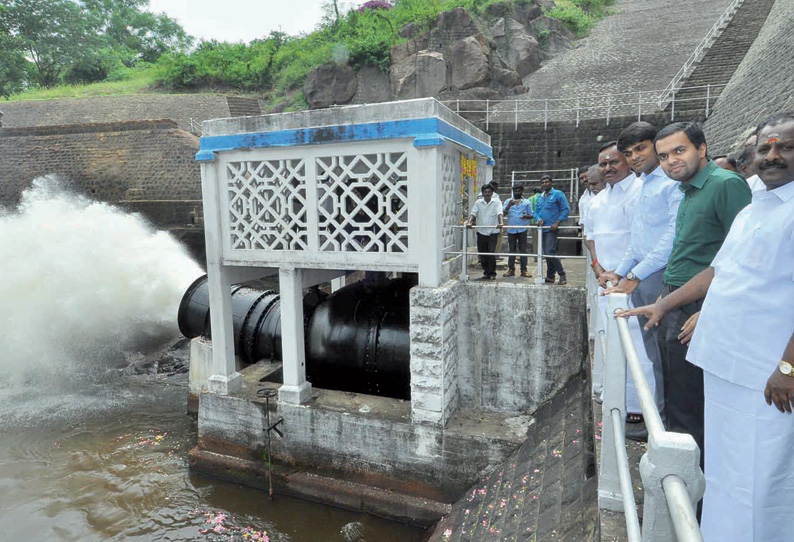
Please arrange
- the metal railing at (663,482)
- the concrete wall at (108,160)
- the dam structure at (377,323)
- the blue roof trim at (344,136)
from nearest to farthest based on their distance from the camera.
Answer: the metal railing at (663,482), the blue roof trim at (344,136), the dam structure at (377,323), the concrete wall at (108,160)

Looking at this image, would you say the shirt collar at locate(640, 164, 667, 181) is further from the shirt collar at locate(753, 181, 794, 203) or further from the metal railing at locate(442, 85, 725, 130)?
the metal railing at locate(442, 85, 725, 130)

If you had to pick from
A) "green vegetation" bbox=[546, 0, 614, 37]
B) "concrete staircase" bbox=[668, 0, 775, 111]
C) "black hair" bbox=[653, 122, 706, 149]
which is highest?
"green vegetation" bbox=[546, 0, 614, 37]

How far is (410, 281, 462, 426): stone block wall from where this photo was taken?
19.6ft

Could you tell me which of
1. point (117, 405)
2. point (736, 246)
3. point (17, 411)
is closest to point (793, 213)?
point (736, 246)

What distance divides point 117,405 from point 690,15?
32.5 metres

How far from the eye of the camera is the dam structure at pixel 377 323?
5957 millimetres

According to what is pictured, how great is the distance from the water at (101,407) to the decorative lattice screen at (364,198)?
3.56 m

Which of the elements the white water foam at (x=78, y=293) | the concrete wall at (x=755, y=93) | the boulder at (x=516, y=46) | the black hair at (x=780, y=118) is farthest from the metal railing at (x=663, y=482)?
the boulder at (x=516, y=46)

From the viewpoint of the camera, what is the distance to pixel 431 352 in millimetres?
6055

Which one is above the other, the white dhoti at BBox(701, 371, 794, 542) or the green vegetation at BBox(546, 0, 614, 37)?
the green vegetation at BBox(546, 0, 614, 37)

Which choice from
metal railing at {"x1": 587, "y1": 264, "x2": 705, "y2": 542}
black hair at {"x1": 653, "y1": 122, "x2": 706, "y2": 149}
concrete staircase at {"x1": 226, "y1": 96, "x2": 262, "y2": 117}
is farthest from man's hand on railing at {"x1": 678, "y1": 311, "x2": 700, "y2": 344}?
concrete staircase at {"x1": 226, "y1": 96, "x2": 262, "y2": 117}

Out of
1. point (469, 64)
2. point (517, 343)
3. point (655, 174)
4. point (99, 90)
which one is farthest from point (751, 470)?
point (99, 90)

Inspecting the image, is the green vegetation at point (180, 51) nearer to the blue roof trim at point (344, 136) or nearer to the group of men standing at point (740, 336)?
the blue roof trim at point (344, 136)

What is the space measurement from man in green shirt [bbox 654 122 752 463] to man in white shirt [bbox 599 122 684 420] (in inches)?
17.7
